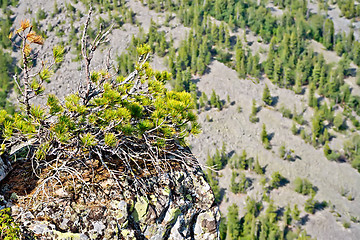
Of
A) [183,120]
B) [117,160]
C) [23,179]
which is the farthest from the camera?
[183,120]

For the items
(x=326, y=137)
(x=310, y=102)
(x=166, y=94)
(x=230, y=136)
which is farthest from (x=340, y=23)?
(x=166, y=94)

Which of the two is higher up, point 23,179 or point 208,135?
point 23,179

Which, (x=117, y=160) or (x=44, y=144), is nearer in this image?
(x=44, y=144)

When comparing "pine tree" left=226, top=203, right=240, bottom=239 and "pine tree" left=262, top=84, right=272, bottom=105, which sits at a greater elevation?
"pine tree" left=262, top=84, right=272, bottom=105

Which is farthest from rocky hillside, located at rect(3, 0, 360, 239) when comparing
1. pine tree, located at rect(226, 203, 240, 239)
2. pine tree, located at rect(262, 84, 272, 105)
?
pine tree, located at rect(262, 84, 272, 105)

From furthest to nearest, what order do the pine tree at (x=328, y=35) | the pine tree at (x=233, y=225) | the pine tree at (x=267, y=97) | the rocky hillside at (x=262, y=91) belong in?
the pine tree at (x=328, y=35) → the pine tree at (x=267, y=97) → the rocky hillside at (x=262, y=91) → the pine tree at (x=233, y=225)

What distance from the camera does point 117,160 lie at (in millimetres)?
4637

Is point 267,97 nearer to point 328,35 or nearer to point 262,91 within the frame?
point 262,91

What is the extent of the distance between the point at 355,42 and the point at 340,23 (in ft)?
66.7

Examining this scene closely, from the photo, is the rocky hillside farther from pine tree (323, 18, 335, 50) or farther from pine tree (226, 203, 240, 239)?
pine tree (323, 18, 335, 50)

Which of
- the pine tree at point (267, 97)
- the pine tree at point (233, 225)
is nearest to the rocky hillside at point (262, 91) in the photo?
the pine tree at point (233, 225)

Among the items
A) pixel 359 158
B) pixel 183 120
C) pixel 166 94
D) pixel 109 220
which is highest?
pixel 166 94

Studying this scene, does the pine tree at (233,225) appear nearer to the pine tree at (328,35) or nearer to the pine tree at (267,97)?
the pine tree at (267,97)

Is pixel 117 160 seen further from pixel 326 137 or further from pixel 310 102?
pixel 310 102
